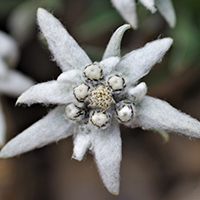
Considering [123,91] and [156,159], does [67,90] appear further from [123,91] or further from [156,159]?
[156,159]

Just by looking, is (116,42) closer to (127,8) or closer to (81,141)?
(127,8)

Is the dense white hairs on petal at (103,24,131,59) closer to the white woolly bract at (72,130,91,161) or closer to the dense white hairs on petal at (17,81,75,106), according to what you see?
the dense white hairs on petal at (17,81,75,106)

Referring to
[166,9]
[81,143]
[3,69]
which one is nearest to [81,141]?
[81,143]

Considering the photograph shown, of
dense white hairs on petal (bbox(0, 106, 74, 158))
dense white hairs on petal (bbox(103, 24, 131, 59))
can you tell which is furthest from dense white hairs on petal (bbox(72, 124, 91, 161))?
dense white hairs on petal (bbox(103, 24, 131, 59))

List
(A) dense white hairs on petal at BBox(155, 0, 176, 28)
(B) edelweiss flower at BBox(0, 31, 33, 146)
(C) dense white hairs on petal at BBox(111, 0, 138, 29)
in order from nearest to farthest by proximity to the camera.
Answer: (C) dense white hairs on petal at BBox(111, 0, 138, 29)
(A) dense white hairs on petal at BBox(155, 0, 176, 28)
(B) edelweiss flower at BBox(0, 31, 33, 146)

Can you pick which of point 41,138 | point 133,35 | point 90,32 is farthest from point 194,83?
point 41,138
